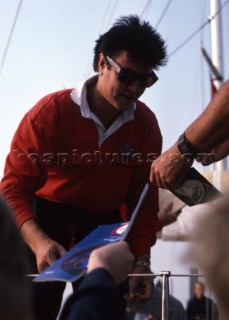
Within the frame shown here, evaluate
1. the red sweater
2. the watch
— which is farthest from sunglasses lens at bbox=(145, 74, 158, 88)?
the watch

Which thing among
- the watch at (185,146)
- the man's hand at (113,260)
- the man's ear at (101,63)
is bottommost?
the man's hand at (113,260)

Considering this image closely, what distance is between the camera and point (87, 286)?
1185 mm

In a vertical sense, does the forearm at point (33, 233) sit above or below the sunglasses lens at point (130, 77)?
below

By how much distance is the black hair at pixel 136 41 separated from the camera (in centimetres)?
303

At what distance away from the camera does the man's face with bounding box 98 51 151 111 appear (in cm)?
294

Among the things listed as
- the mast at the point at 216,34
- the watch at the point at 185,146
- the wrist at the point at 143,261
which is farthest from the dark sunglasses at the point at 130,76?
the mast at the point at 216,34

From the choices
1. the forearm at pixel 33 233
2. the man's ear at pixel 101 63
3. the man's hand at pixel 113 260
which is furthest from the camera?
the man's ear at pixel 101 63

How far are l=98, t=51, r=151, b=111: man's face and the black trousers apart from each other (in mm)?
436

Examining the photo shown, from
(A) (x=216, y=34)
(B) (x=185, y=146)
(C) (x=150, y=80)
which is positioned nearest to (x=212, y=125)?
(B) (x=185, y=146)

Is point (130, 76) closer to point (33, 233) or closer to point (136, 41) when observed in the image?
point (136, 41)

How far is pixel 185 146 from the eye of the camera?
2.52 metres

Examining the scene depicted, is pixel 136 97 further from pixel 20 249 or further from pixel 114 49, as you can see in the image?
pixel 20 249

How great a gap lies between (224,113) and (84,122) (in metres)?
0.69

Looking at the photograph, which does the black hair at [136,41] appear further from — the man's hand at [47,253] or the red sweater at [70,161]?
the man's hand at [47,253]
